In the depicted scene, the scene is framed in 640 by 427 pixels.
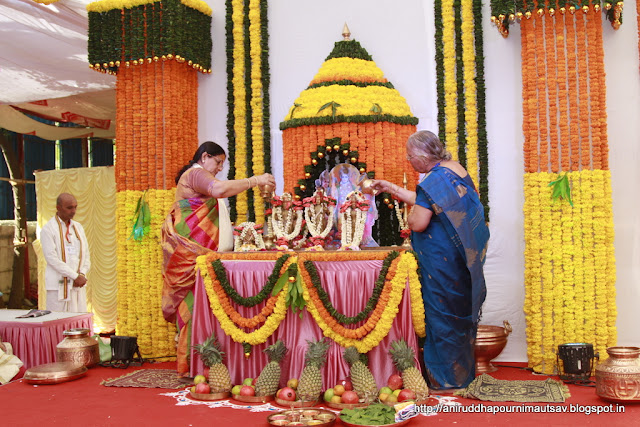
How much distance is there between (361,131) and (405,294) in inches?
76.4

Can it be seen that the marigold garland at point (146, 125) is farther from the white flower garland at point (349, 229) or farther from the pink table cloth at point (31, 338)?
the white flower garland at point (349, 229)

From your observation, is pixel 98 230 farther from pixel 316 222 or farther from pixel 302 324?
pixel 302 324

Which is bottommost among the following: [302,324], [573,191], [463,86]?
[302,324]

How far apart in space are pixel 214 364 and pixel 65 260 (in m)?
3.20

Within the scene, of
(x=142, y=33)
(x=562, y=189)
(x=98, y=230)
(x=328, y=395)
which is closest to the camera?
(x=328, y=395)

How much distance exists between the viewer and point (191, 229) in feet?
16.8

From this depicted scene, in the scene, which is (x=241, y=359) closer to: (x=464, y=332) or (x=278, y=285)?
(x=278, y=285)

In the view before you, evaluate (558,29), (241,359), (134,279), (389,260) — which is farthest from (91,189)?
(558,29)

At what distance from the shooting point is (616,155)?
5.38 metres

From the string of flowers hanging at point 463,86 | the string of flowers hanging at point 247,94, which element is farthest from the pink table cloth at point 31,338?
the string of flowers hanging at point 463,86

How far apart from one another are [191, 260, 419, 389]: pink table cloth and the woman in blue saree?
21 cm

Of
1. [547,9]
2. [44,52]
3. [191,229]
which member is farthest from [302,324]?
[44,52]

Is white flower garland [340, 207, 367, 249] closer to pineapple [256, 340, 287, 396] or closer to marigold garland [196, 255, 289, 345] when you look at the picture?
marigold garland [196, 255, 289, 345]

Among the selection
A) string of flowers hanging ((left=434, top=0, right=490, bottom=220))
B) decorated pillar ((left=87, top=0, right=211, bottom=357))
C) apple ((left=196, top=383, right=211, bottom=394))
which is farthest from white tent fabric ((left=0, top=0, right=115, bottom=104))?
apple ((left=196, top=383, right=211, bottom=394))
